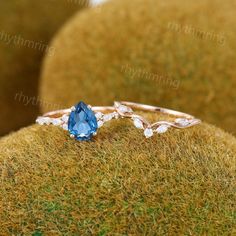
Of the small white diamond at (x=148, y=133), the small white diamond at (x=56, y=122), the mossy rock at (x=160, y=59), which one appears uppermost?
the mossy rock at (x=160, y=59)

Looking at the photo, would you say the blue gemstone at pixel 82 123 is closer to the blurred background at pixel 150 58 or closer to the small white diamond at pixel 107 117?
the small white diamond at pixel 107 117

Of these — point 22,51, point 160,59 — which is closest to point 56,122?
point 160,59

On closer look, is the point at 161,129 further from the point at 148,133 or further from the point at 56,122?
the point at 56,122

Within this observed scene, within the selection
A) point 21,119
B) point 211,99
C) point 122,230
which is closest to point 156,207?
point 122,230

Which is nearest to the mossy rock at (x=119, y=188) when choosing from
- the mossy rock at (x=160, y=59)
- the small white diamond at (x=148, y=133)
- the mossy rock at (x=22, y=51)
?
the small white diamond at (x=148, y=133)

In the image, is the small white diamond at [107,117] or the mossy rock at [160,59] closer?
the small white diamond at [107,117]
